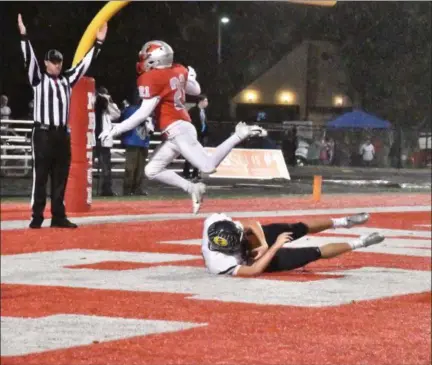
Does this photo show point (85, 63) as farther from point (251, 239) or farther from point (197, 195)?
point (251, 239)

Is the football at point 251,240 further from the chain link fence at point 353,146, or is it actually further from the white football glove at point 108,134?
the white football glove at point 108,134

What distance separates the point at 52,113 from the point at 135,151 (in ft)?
1.30

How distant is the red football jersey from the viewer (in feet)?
5.59

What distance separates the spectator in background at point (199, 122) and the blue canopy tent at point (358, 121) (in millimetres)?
347

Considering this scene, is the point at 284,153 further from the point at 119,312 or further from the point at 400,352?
the point at 400,352

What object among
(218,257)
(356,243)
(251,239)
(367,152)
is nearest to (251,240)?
(251,239)

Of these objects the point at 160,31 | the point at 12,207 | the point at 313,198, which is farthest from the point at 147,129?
the point at 313,198

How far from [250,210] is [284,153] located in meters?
0.34

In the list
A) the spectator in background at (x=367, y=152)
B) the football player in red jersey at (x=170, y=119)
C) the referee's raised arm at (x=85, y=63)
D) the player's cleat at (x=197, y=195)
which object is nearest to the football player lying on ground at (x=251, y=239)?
the spectator in background at (x=367, y=152)

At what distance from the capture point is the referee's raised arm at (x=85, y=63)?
1779 mm

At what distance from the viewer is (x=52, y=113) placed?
1.72 meters

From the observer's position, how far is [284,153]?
8.02 feet

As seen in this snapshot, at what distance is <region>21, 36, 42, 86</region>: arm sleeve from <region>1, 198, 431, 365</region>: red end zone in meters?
0.22

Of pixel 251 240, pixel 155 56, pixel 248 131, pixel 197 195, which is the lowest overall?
pixel 251 240
